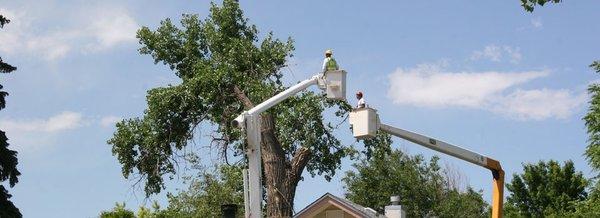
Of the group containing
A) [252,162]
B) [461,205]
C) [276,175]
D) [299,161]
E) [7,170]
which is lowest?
[252,162]

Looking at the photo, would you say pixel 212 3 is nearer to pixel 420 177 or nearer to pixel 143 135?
pixel 143 135

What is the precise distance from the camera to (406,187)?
58.6 m

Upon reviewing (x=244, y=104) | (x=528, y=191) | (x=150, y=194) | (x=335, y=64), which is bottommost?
(x=335, y=64)

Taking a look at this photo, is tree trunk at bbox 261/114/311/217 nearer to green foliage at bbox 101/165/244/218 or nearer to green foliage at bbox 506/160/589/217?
green foliage at bbox 101/165/244/218

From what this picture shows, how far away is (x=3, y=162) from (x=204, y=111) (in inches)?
384

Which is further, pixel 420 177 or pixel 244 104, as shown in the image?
pixel 420 177

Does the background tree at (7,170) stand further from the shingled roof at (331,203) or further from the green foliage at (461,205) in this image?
the green foliage at (461,205)

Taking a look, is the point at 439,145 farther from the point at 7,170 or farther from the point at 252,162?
the point at 7,170

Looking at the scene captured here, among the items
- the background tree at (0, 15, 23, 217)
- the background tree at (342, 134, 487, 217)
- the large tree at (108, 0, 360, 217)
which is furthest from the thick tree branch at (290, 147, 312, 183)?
the background tree at (342, 134, 487, 217)

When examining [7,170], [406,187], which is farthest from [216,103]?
[406,187]

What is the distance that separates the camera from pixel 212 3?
3600 centimetres

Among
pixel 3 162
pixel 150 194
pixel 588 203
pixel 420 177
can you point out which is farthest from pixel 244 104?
pixel 420 177

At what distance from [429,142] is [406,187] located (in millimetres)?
43469

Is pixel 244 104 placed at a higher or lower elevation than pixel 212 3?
lower
